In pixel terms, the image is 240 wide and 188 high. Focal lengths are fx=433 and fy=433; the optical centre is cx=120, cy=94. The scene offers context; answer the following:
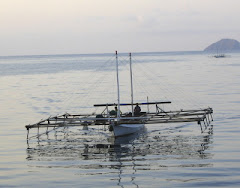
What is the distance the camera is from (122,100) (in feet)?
205

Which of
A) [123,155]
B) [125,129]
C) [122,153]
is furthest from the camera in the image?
[125,129]

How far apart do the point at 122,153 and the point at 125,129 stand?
19.0 feet

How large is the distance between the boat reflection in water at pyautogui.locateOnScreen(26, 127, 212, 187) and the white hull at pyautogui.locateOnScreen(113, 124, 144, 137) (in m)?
0.43

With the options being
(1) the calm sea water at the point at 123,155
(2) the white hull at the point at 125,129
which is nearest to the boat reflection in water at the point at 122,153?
(1) the calm sea water at the point at 123,155

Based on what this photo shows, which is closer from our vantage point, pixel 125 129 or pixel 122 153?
pixel 122 153

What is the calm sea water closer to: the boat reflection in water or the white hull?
the boat reflection in water

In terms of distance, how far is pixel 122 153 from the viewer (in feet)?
100

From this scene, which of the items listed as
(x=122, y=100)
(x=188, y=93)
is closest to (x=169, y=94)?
(x=188, y=93)

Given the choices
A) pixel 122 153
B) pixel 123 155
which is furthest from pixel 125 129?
pixel 123 155

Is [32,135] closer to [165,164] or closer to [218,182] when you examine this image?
[165,164]

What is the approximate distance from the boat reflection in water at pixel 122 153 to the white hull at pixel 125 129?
43cm

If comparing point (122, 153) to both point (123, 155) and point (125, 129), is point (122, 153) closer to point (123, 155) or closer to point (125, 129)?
point (123, 155)

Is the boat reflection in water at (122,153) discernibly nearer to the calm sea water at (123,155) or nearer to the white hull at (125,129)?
the calm sea water at (123,155)

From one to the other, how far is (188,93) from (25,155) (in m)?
40.9
